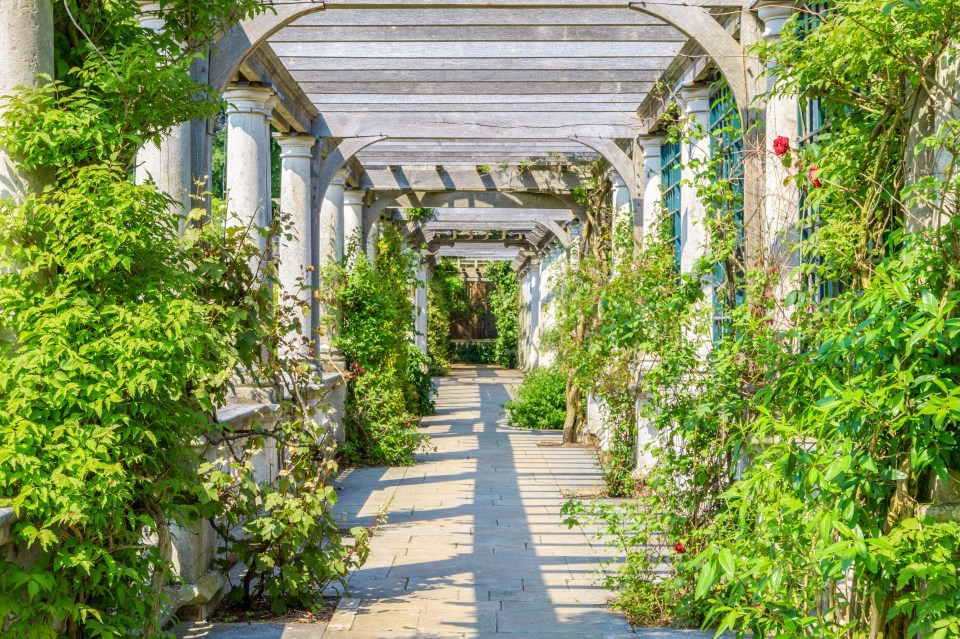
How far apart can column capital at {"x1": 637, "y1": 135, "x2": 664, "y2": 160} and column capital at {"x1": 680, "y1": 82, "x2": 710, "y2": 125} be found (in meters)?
1.89

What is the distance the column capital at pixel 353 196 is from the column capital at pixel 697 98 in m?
6.39

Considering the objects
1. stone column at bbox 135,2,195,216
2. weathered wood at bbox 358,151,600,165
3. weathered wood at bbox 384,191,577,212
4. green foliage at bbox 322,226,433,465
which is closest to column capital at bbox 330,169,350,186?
weathered wood at bbox 358,151,600,165

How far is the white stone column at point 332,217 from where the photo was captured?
1214cm

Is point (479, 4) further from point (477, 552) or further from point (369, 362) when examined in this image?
point (369, 362)

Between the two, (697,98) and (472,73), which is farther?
(472,73)

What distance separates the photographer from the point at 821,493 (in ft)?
9.54

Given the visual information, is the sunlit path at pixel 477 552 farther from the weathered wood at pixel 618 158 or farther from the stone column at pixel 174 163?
the weathered wood at pixel 618 158

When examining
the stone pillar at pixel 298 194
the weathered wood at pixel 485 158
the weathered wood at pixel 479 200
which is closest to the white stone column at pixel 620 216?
the weathered wood at pixel 485 158

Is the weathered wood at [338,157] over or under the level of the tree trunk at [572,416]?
over

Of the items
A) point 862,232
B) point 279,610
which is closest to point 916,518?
Answer: point 862,232

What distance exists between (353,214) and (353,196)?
0.26 meters

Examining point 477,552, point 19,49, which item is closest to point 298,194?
point 477,552

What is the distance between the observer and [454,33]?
7.65m

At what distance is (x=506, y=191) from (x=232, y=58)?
864cm
